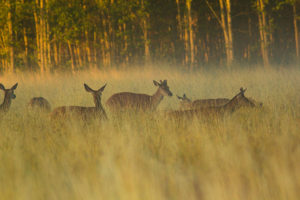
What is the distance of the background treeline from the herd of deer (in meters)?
13.4

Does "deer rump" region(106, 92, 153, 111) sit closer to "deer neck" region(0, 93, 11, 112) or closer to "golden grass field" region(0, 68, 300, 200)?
"golden grass field" region(0, 68, 300, 200)

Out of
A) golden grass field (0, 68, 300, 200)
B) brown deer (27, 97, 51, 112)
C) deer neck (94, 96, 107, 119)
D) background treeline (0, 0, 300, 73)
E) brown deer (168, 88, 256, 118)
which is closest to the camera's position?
golden grass field (0, 68, 300, 200)

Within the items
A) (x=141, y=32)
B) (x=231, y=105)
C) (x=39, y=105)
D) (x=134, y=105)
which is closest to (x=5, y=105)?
(x=39, y=105)

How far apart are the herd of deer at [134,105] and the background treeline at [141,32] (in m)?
13.4

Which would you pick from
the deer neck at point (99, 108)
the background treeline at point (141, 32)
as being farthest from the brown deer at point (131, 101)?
the background treeline at point (141, 32)

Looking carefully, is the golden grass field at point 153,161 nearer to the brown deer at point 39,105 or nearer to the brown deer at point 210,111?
the brown deer at point 210,111

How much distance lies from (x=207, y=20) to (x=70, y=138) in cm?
3349

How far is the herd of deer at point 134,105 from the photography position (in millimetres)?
7551

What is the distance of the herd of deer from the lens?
24.8 ft

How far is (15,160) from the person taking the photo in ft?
15.7

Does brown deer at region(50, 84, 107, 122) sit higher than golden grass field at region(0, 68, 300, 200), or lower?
higher

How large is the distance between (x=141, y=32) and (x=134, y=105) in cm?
2952

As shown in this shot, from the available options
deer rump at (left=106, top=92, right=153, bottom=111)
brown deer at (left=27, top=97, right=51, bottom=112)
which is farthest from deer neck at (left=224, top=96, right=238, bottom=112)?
brown deer at (left=27, top=97, right=51, bottom=112)

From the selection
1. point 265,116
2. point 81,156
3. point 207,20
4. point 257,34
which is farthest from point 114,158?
point 257,34
